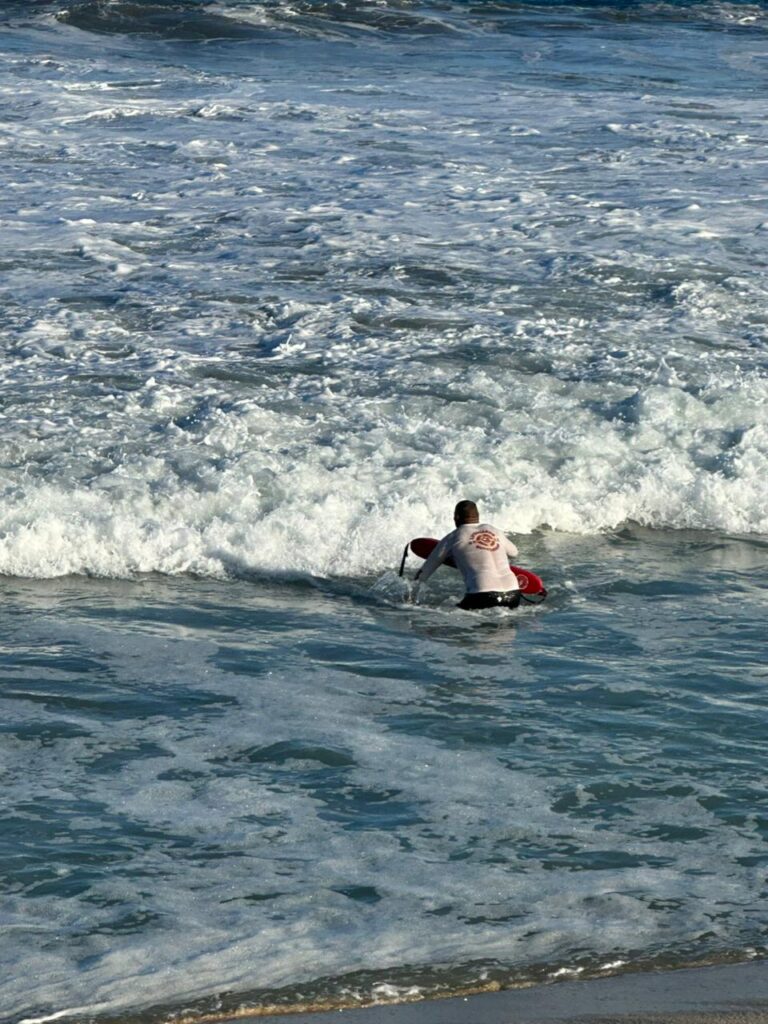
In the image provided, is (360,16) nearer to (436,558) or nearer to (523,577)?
(436,558)

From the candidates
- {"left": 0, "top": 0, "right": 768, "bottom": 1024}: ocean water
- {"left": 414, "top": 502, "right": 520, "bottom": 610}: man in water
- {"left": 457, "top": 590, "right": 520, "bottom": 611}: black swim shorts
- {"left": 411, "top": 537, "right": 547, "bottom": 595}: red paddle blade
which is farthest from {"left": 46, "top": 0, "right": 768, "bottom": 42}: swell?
{"left": 457, "top": 590, "right": 520, "bottom": 611}: black swim shorts

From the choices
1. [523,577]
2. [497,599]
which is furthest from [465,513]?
[497,599]

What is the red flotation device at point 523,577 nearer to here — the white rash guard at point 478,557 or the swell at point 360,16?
the white rash guard at point 478,557

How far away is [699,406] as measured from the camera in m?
16.3

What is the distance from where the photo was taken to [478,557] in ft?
40.2

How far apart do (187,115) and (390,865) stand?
74.7 feet

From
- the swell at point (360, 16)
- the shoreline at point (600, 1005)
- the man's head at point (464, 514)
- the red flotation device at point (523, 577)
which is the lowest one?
the shoreline at point (600, 1005)

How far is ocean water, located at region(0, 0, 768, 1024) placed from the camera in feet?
24.4

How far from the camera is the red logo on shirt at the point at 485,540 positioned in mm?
12352

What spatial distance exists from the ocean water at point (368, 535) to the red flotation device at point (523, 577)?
264mm

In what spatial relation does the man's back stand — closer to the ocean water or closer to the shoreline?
the ocean water

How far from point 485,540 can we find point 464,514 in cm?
43

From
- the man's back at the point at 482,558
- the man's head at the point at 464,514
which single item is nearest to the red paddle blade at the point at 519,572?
the man's back at the point at 482,558

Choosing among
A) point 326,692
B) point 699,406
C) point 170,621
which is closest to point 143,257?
point 699,406
